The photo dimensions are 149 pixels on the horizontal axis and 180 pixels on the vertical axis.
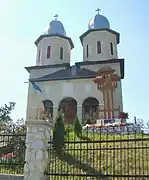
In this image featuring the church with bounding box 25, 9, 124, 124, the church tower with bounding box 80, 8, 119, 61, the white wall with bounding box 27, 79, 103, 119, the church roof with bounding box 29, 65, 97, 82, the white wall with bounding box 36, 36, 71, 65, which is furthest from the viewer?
the white wall with bounding box 36, 36, 71, 65

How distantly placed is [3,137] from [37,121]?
1.59m

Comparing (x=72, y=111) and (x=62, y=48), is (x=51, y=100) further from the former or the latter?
(x=62, y=48)

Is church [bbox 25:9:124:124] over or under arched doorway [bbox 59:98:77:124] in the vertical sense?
over

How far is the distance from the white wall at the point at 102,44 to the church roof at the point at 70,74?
1922 mm

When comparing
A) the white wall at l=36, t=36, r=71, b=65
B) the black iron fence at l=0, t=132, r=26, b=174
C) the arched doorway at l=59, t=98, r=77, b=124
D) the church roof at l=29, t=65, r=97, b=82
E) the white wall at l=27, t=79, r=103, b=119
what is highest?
the white wall at l=36, t=36, r=71, b=65

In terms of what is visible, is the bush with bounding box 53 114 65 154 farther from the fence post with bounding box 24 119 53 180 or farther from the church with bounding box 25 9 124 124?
the church with bounding box 25 9 124 124

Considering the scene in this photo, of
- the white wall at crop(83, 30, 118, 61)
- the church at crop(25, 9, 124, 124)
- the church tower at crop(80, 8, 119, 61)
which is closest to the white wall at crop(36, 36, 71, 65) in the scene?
the church at crop(25, 9, 124, 124)

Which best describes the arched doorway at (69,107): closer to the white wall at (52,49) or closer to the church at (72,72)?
the church at (72,72)

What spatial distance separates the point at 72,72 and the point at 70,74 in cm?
57

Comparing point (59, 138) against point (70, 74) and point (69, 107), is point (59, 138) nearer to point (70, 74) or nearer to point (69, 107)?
point (69, 107)

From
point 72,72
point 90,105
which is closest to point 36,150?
point 90,105

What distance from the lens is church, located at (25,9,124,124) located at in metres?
28.0

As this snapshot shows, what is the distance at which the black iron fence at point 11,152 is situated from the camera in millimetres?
7816

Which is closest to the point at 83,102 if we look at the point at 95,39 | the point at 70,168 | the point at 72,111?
the point at 72,111
